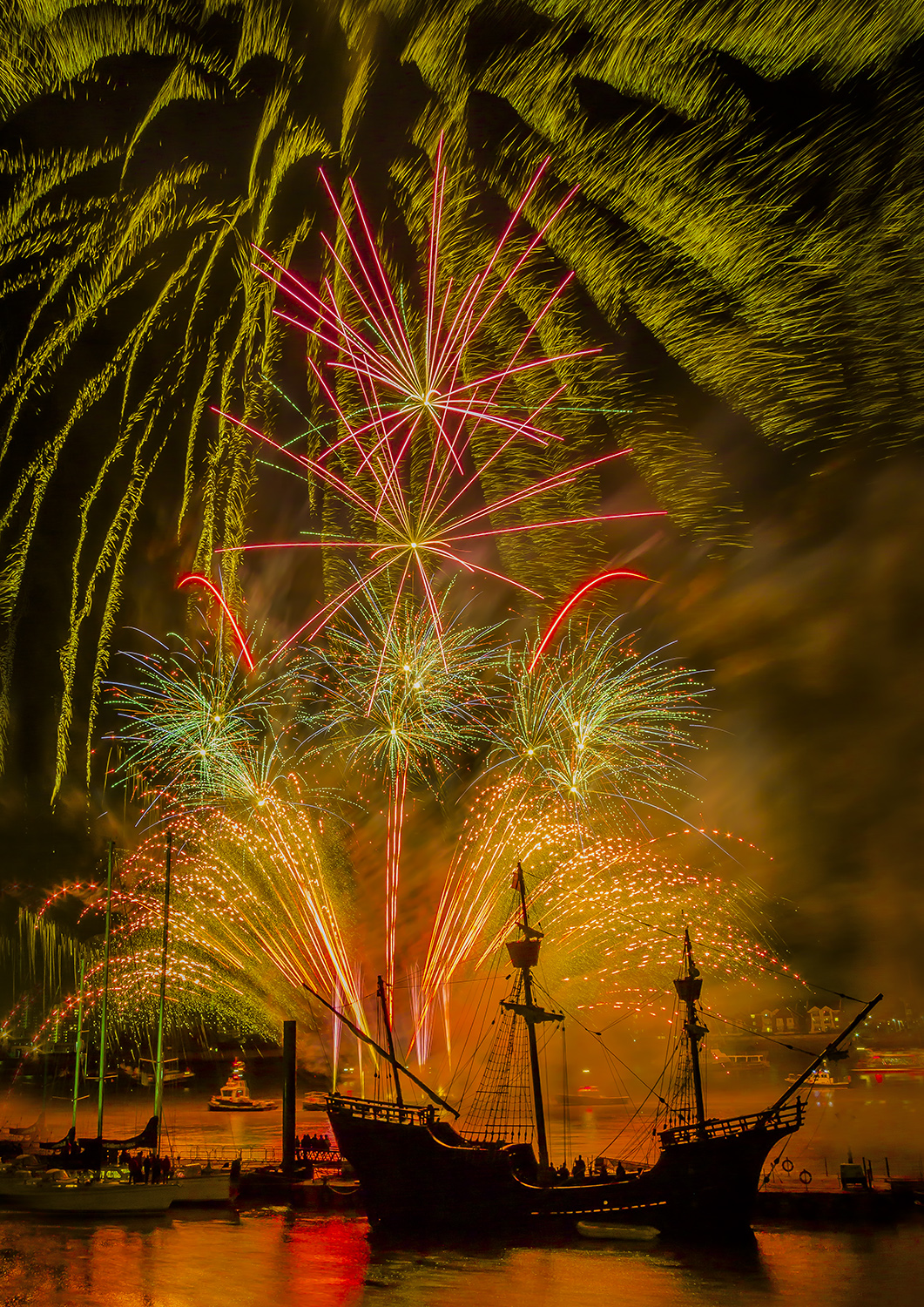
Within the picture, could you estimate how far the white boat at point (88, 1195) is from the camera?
30766mm

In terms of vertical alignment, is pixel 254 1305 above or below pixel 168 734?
below

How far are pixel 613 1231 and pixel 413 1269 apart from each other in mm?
7318

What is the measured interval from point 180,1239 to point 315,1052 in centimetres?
3877

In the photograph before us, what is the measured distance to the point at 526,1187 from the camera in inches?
1126

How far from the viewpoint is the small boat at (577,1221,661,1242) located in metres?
27.7

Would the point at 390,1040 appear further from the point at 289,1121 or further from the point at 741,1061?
the point at 741,1061

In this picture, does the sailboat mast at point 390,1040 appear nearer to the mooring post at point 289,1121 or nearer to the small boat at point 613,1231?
the mooring post at point 289,1121

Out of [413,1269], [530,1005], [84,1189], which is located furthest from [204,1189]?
[530,1005]

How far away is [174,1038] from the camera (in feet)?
371

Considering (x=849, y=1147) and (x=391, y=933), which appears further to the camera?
(x=849, y=1147)

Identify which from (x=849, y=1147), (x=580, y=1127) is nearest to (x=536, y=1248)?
(x=849, y=1147)

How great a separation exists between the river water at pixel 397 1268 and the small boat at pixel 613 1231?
0.54m

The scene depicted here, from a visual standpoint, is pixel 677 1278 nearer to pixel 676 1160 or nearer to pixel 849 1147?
pixel 676 1160

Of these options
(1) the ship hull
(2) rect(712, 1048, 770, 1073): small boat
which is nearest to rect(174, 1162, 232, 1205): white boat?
(1) the ship hull
